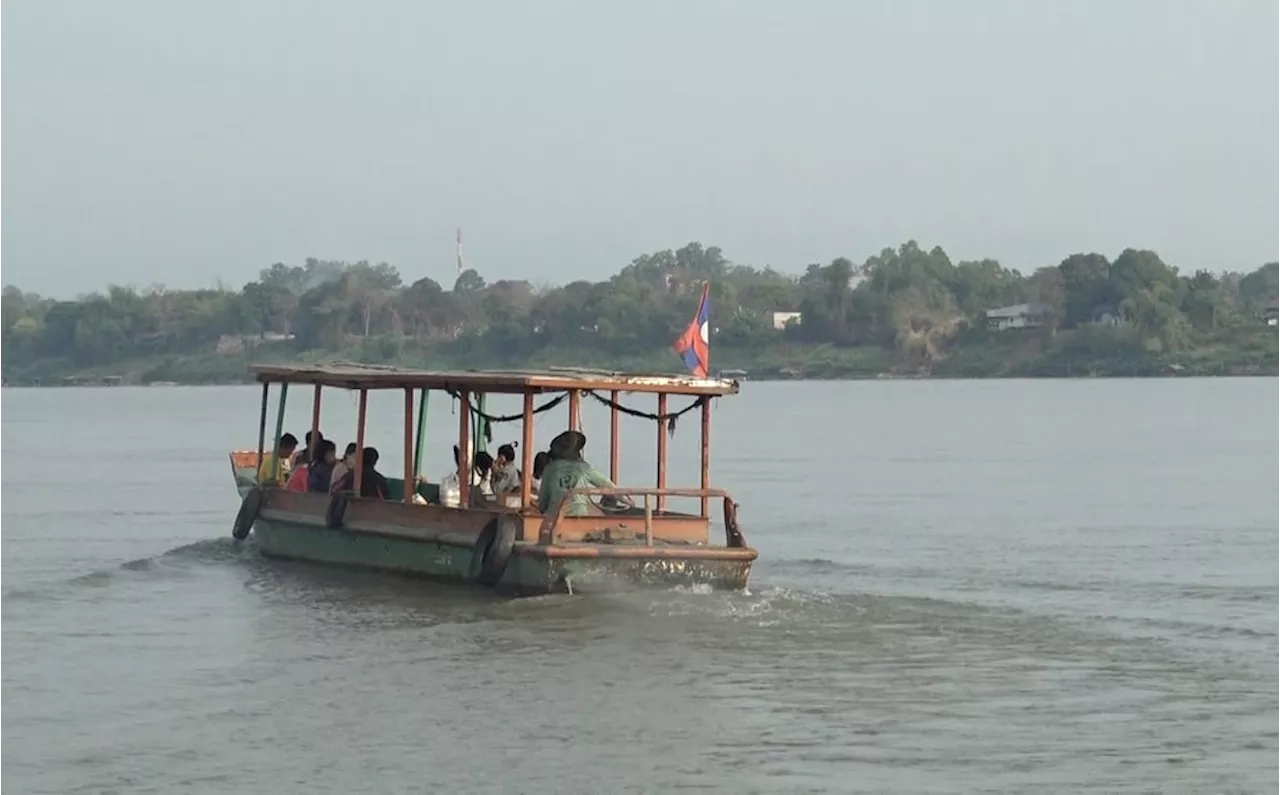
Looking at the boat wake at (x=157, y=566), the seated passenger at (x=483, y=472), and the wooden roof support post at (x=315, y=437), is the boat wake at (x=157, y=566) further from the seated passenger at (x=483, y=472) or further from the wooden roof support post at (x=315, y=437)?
the seated passenger at (x=483, y=472)

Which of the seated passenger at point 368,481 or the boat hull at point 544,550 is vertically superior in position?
the seated passenger at point 368,481

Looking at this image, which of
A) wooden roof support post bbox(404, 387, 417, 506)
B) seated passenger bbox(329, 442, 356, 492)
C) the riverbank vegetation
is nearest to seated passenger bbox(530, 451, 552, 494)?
wooden roof support post bbox(404, 387, 417, 506)

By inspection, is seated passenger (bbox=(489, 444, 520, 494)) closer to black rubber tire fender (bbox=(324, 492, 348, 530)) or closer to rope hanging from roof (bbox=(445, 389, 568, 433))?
rope hanging from roof (bbox=(445, 389, 568, 433))

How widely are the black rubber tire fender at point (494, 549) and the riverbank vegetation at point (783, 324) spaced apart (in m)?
84.5

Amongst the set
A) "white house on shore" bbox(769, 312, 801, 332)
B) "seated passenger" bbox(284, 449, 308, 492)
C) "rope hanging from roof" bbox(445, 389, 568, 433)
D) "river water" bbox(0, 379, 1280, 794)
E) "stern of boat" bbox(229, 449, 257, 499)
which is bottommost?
"river water" bbox(0, 379, 1280, 794)

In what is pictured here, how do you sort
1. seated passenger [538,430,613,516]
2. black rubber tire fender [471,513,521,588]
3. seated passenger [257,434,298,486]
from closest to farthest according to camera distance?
black rubber tire fender [471,513,521,588] → seated passenger [538,430,613,516] → seated passenger [257,434,298,486]

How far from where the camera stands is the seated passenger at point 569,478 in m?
16.7

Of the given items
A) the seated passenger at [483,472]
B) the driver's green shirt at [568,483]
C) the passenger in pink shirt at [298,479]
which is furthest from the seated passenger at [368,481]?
the driver's green shirt at [568,483]

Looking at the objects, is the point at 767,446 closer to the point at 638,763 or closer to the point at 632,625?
the point at 632,625

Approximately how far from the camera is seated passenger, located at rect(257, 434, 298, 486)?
21.7m

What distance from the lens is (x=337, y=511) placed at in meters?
19.0

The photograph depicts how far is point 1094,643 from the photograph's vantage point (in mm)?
15133

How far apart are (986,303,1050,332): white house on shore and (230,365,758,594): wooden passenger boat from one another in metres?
92.0

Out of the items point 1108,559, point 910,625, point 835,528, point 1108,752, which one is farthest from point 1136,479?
point 1108,752
